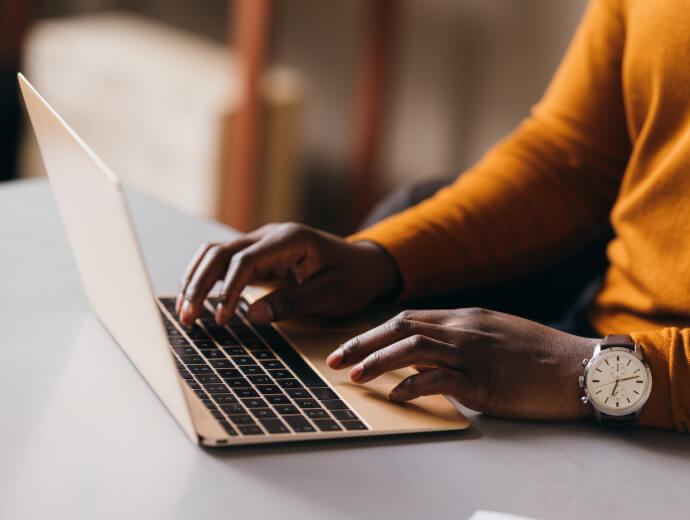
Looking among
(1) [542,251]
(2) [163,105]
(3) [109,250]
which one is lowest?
(2) [163,105]

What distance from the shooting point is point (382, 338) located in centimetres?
74

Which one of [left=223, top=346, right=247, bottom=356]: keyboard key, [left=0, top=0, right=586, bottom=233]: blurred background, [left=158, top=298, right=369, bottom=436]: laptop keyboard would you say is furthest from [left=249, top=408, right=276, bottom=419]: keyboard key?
[left=0, top=0, right=586, bottom=233]: blurred background

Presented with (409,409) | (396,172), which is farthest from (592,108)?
(396,172)

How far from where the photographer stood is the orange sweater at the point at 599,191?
3.02ft

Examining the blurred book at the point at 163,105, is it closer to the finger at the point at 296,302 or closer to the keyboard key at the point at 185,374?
the finger at the point at 296,302

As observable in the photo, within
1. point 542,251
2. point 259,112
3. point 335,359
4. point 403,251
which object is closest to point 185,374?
point 335,359

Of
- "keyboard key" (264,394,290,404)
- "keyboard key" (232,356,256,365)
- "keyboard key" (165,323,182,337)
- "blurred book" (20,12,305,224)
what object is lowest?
"blurred book" (20,12,305,224)

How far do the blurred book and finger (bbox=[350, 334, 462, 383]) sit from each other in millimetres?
1795

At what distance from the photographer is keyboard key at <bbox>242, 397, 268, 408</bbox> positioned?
0.69 metres

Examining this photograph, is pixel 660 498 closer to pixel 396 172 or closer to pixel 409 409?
pixel 409 409

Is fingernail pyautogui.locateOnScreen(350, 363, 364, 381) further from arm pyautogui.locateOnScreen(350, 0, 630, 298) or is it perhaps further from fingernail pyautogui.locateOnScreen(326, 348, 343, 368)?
arm pyautogui.locateOnScreen(350, 0, 630, 298)

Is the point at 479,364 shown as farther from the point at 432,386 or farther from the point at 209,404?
the point at 209,404

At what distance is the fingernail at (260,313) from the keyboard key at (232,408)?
0.55 feet

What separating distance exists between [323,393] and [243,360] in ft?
0.28
